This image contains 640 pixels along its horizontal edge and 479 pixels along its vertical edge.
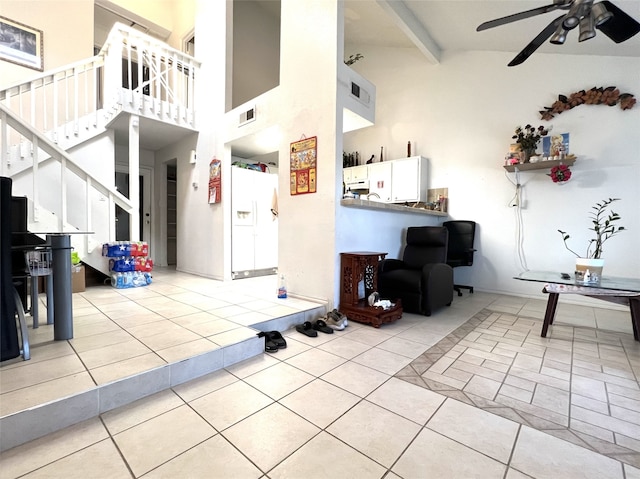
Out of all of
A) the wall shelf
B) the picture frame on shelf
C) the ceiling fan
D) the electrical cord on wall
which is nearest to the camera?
the ceiling fan

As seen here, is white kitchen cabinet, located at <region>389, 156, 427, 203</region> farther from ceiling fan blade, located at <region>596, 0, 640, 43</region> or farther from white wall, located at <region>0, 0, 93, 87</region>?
white wall, located at <region>0, 0, 93, 87</region>

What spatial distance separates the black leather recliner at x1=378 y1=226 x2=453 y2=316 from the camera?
10.2ft

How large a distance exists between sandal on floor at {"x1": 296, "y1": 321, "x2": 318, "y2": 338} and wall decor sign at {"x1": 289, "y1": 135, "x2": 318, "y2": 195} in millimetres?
1432

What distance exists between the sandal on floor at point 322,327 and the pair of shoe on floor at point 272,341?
41cm

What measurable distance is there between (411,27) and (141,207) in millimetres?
5918

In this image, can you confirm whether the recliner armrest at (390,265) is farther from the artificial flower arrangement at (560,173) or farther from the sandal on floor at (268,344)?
the artificial flower arrangement at (560,173)

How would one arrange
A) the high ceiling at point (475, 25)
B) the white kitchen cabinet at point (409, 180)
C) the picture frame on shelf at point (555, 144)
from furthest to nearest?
the white kitchen cabinet at point (409, 180) < the picture frame on shelf at point (555, 144) < the high ceiling at point (475, 25)

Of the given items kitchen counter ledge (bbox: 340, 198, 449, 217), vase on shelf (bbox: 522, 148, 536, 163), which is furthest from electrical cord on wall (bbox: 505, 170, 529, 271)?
kitchen counter ledge (bbox: 340, 198, 449, 217)

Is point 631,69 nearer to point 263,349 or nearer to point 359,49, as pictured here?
point 359,49

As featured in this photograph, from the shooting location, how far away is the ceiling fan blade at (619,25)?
6.90 ft

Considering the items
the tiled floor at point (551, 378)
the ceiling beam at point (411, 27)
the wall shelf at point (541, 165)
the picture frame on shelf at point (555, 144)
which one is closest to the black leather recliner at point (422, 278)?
the tiled floor at point (551, 378)

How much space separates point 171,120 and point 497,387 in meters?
5.32

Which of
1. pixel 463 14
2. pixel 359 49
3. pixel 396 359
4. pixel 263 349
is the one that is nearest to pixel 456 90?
pixel 463 14

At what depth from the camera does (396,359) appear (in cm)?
202
